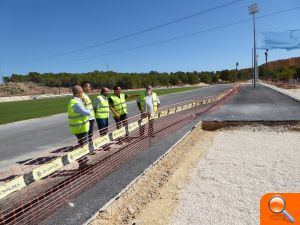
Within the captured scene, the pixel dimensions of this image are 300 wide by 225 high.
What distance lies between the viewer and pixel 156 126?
551 inches

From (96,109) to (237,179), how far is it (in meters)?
4.11

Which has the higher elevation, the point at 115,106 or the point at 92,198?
the point at 115,106

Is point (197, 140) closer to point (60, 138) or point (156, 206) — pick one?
point (60, 138)

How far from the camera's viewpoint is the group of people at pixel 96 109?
23.7 feet

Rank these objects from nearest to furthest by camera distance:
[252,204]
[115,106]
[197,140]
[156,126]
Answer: [252,204] < [115,106] < [197,140] < [156,126]

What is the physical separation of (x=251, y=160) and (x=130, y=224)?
15.4ft

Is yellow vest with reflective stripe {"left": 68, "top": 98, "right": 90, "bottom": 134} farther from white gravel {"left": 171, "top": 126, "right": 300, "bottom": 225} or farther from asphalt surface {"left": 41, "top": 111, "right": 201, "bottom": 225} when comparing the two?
→ white gravel {"left": 171, "top": 126, "right": 300, "bottom": 225}

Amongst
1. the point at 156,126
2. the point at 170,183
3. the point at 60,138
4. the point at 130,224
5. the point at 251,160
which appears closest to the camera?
the point at 130,224

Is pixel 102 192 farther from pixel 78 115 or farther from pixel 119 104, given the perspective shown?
pixel 119 104

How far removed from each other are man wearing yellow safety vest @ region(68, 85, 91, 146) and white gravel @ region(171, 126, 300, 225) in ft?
8.59

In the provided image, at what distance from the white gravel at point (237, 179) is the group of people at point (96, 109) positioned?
2528mm

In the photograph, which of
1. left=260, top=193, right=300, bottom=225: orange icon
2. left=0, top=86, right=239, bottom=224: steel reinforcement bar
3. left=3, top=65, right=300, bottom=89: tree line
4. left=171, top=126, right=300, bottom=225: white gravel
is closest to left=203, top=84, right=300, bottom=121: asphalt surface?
left=171, top=126, right=300, bottom=225: white gravel

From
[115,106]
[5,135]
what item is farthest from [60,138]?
[115,106]

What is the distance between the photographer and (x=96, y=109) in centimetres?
891
